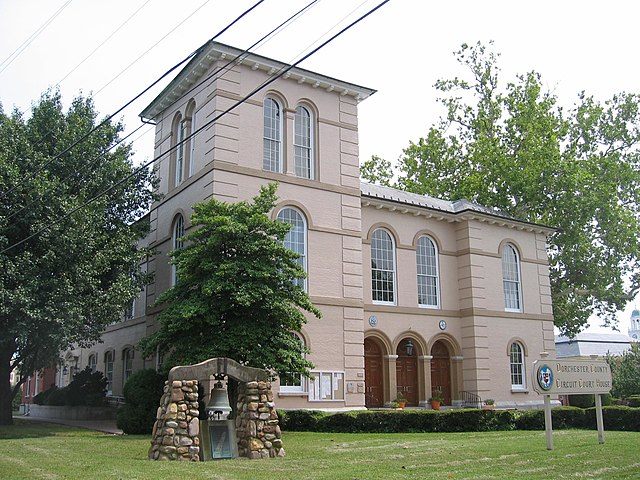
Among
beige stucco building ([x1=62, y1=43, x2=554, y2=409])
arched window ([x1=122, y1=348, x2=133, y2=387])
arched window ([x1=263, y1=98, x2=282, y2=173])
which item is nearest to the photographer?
beige stucco building ([x1=62, y1=43, x2=554, y2=409])

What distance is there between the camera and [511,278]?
31547mm

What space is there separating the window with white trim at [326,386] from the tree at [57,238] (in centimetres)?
682

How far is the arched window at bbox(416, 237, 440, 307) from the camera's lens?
2885 centimetres

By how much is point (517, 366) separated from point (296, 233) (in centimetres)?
1321

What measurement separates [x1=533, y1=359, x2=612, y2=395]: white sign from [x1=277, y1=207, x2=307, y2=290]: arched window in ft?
34.9

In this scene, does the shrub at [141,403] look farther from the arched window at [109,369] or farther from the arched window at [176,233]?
the arched window at [109,369]

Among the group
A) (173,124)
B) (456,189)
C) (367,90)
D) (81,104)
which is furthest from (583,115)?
(81,104)

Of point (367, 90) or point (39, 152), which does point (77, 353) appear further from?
point (367, 90)

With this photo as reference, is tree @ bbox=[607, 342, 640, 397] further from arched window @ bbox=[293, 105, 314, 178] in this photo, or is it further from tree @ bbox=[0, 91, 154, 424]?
tree @ bbox=[0, 91, 154, 424]

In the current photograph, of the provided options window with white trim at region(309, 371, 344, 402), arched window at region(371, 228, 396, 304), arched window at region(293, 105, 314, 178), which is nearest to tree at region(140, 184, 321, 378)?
window with white trim at region(309, 371, 344, 402)

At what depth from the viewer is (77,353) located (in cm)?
3684

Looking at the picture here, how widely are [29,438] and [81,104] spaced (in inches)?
472

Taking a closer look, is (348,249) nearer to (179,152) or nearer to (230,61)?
(179,152)

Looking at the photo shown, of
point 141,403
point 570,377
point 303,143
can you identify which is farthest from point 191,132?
point 570,377
